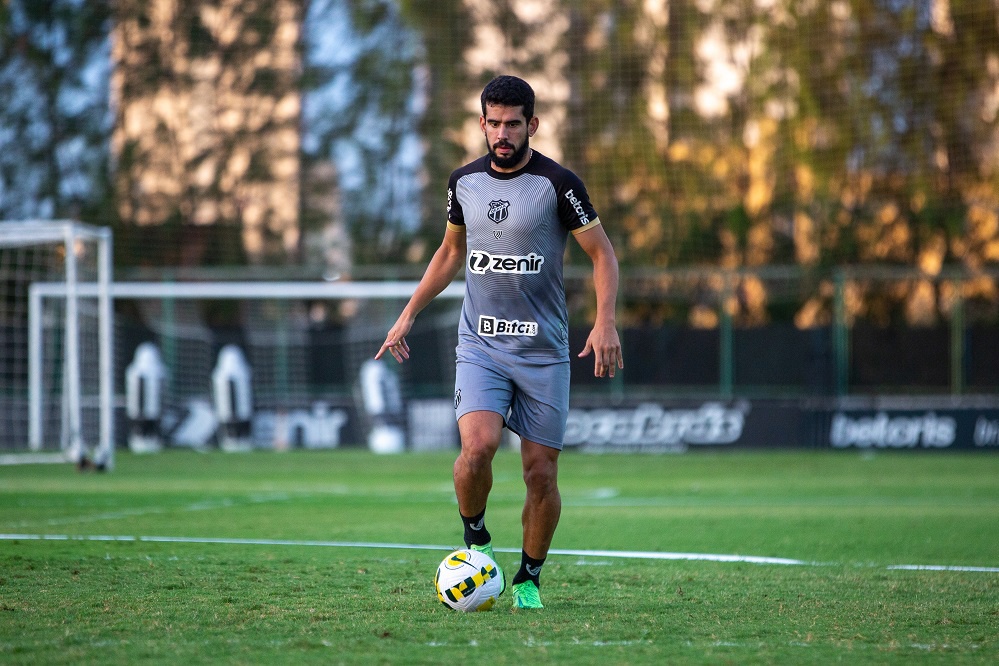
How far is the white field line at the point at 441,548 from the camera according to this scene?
23.4 feet

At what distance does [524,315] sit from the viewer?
18.4ft

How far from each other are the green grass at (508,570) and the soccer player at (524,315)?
0.49 metres

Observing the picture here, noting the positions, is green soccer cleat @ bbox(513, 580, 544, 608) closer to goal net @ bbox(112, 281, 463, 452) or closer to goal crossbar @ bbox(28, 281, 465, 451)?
goal crossbar @ bbox(28, 281, 465, 451)

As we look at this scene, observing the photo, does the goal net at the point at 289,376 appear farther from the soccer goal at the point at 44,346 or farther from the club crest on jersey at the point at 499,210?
the club crest on jersey at the point at 499,210

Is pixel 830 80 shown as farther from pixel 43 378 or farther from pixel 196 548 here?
pixel 196 548

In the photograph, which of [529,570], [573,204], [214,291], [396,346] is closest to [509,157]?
[573,204]

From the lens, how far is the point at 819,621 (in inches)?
202

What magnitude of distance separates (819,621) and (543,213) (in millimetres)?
1985

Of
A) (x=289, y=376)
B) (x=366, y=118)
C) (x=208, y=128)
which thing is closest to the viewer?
(x=289, y=376)

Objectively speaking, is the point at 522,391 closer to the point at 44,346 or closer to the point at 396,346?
the point at 396,346

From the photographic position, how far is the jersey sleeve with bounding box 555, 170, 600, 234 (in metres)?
5.56

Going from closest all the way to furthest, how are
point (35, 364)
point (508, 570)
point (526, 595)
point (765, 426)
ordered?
point (526, 595) → point (508, 570) → point (35, 364) → point (765, 426)

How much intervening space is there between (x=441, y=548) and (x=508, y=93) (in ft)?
10.9

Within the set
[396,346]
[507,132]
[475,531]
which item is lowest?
[475,531]
